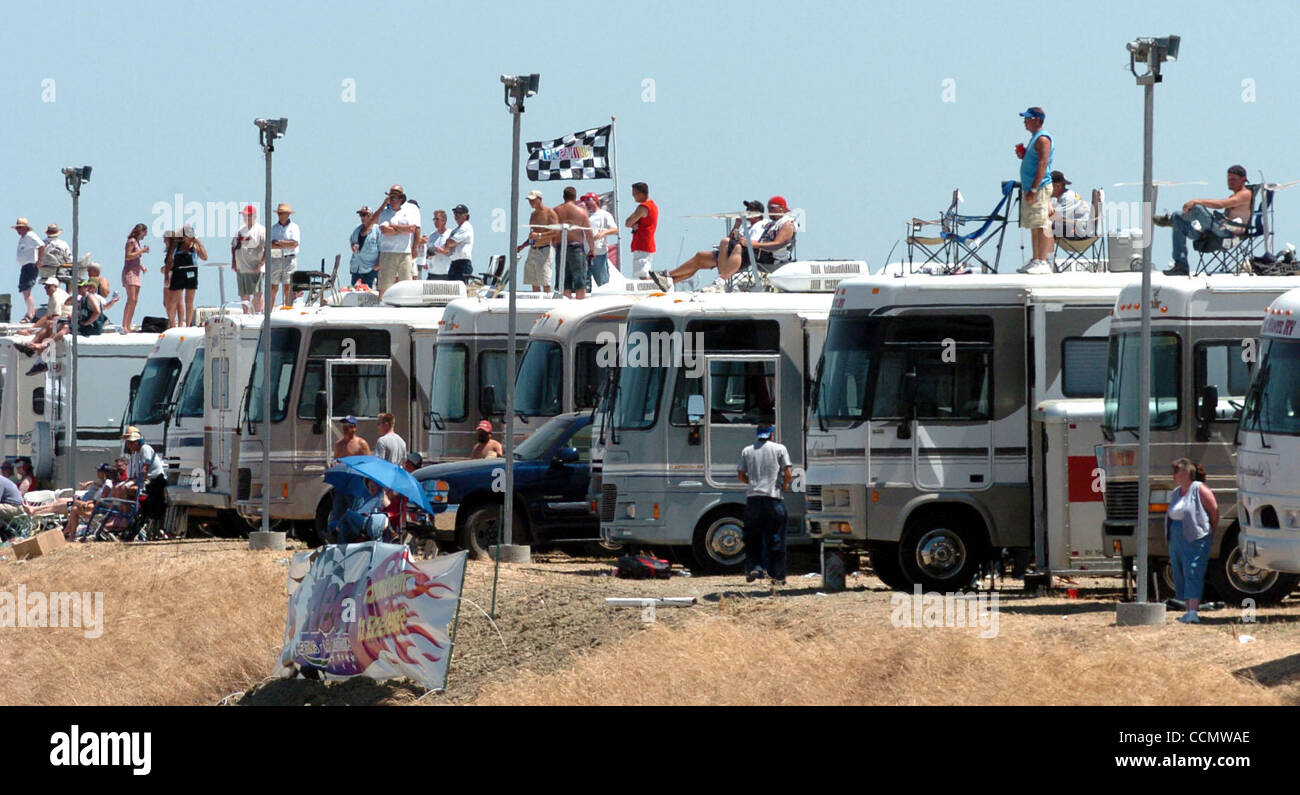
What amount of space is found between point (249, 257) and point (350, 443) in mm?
7394

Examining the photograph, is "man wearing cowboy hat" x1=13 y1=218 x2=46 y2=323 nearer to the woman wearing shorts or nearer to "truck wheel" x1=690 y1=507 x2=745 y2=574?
the woman wearing shorts

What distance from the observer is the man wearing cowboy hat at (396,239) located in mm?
29062

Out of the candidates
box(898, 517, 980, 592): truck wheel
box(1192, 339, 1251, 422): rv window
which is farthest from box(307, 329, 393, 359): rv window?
box(1192, 339, 1251, 422): rv window

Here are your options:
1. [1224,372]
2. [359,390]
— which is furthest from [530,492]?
[1224,372]

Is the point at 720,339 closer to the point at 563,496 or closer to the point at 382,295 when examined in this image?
the point at 563,496

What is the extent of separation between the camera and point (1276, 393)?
16.3 m

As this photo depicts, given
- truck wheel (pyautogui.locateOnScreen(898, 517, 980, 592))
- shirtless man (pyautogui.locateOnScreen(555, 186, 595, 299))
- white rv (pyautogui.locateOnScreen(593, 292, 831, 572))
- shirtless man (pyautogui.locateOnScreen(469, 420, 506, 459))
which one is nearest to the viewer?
truck wheel (pyautogui.locateOnScreen(898, 517, 980, 592))

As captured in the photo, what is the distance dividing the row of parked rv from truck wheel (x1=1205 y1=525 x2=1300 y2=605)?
0.03 metres

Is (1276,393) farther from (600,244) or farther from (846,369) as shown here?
(600,244)

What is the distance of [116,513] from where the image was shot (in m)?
28.4

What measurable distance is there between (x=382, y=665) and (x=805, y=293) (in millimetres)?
7591

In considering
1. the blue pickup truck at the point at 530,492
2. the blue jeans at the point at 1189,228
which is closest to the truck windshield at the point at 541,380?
the blue pickup truck at the point at 530,492

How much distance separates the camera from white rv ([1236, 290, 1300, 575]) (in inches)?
627
